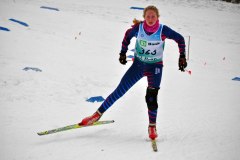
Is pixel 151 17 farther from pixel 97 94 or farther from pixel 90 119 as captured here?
pixel 97 94

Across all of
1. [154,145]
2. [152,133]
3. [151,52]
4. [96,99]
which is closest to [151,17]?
[151,52]

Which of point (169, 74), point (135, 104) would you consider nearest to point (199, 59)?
point (169, 74)

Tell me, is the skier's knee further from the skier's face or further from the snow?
the skier's face

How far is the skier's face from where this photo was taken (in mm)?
3713

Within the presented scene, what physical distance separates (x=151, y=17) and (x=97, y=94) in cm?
259

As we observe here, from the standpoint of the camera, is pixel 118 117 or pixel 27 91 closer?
pixel 118 117

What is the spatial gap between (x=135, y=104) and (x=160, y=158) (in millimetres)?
2239

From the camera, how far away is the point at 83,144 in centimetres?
369

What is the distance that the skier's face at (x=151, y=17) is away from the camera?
3713 mm

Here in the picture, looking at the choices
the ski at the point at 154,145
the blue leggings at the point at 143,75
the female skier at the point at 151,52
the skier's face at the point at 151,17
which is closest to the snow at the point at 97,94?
the ski at the point at 154,145

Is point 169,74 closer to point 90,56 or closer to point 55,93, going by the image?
point 90,56

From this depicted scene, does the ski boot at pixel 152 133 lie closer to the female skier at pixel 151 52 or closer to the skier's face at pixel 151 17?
the female skier at pixel 151 52

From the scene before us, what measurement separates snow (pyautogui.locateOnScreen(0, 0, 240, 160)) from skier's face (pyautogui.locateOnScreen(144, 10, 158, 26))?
5.37ft

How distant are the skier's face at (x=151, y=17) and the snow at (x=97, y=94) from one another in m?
1.64
